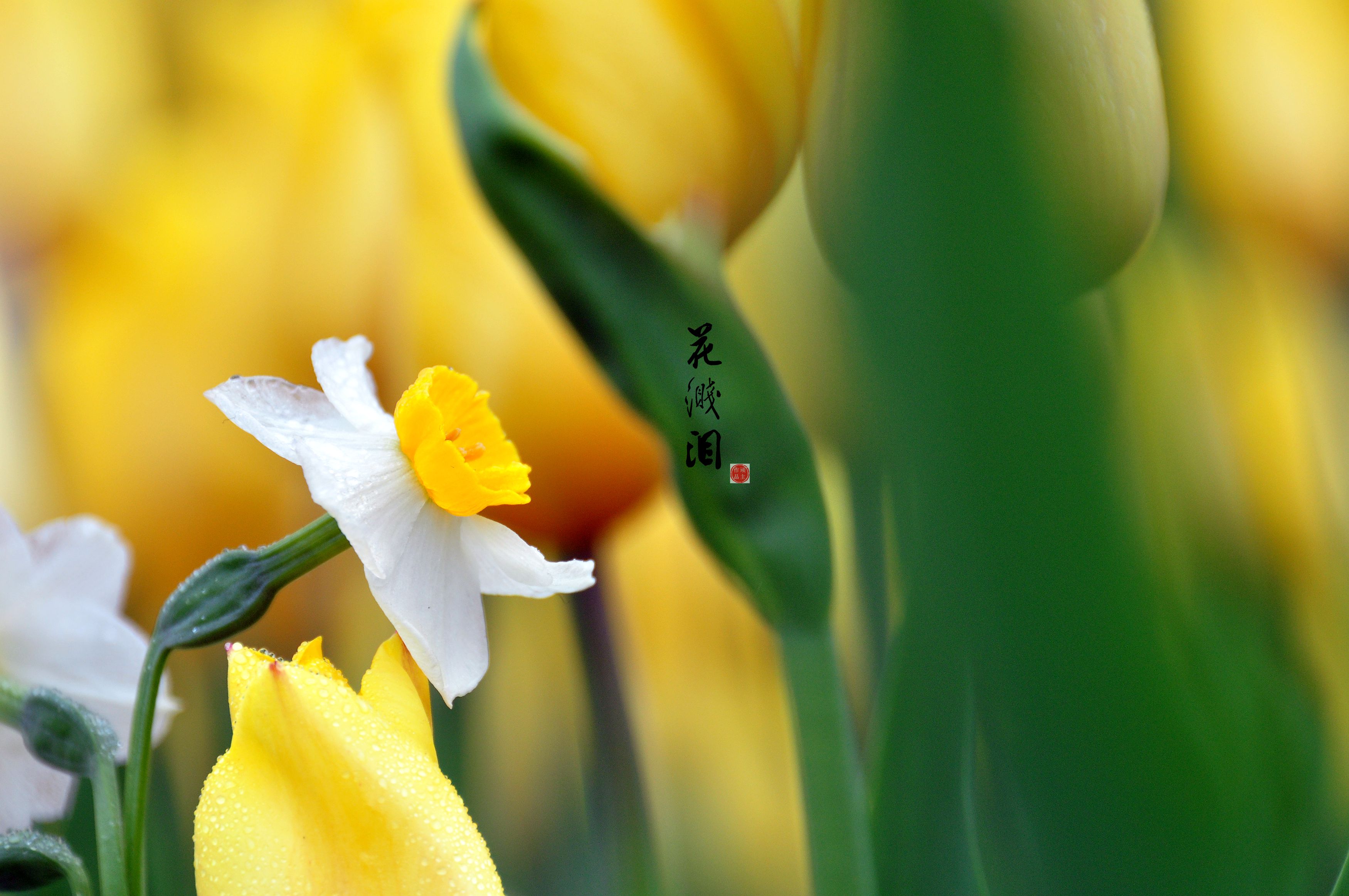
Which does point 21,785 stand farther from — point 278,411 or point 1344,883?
point 1344,883

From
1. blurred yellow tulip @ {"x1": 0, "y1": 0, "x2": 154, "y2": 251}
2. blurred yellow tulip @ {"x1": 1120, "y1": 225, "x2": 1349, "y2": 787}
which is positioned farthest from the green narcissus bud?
blurred yellow tulip @ {"x1": 0, "y1": 0, "x2": 154, "y2": 251}

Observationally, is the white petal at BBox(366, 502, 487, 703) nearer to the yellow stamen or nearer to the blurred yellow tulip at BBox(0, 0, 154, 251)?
the yellow stamen

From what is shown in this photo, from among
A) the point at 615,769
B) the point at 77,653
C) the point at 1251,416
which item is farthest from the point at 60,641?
the point at 1251,416

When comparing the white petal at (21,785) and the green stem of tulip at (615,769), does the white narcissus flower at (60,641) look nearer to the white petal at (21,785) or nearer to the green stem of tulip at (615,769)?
the white petal at (21,785)

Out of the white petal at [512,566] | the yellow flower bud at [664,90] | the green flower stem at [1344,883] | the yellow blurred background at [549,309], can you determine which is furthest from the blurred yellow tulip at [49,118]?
the green flower stem at [1344,883]

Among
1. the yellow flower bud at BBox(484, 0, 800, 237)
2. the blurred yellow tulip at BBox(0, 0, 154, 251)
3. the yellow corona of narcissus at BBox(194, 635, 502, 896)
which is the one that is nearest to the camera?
the yellow corona of narcissus at BBox(194, 635, 502, 896)

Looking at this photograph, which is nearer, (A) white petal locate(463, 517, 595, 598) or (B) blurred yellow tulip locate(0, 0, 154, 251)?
(A) white petal locate(463, 517, 595, 598)
